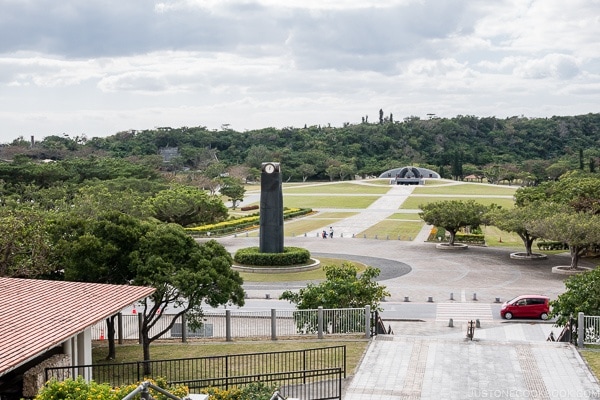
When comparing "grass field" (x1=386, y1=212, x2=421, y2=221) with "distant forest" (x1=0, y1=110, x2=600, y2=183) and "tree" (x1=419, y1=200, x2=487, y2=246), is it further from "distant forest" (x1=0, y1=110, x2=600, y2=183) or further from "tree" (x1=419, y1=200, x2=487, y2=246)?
"distant forest" (x1=0, y1=110, x2=600, y2=183)

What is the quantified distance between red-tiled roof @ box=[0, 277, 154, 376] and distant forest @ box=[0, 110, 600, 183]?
105 metres

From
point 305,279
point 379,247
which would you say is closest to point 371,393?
point 305,279

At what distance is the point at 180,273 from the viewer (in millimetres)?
20250

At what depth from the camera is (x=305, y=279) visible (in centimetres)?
3941

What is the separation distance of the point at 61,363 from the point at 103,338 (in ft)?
35.3

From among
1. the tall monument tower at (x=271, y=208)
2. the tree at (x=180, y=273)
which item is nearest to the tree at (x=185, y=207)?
the tall monument tower at (x=271, y=208)

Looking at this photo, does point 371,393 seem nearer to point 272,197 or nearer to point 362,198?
point 272,197

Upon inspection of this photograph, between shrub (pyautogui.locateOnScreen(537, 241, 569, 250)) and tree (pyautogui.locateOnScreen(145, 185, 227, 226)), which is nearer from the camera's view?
shrub (pyautogui.locateOnScreen(537, 241, 569, 250))

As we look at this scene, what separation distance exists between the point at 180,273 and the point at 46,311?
16.6ft

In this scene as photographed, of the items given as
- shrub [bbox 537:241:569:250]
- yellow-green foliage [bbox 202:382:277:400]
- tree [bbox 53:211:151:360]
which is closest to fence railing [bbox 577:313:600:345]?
yellow-green foliage [bbox 202:382:277:400]

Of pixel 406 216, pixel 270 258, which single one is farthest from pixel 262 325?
pixel 406 216

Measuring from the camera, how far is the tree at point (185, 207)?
60.4 metres

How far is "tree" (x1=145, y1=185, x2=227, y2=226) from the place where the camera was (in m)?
60.4

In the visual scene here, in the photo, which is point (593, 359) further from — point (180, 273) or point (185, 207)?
point (185, 207)
